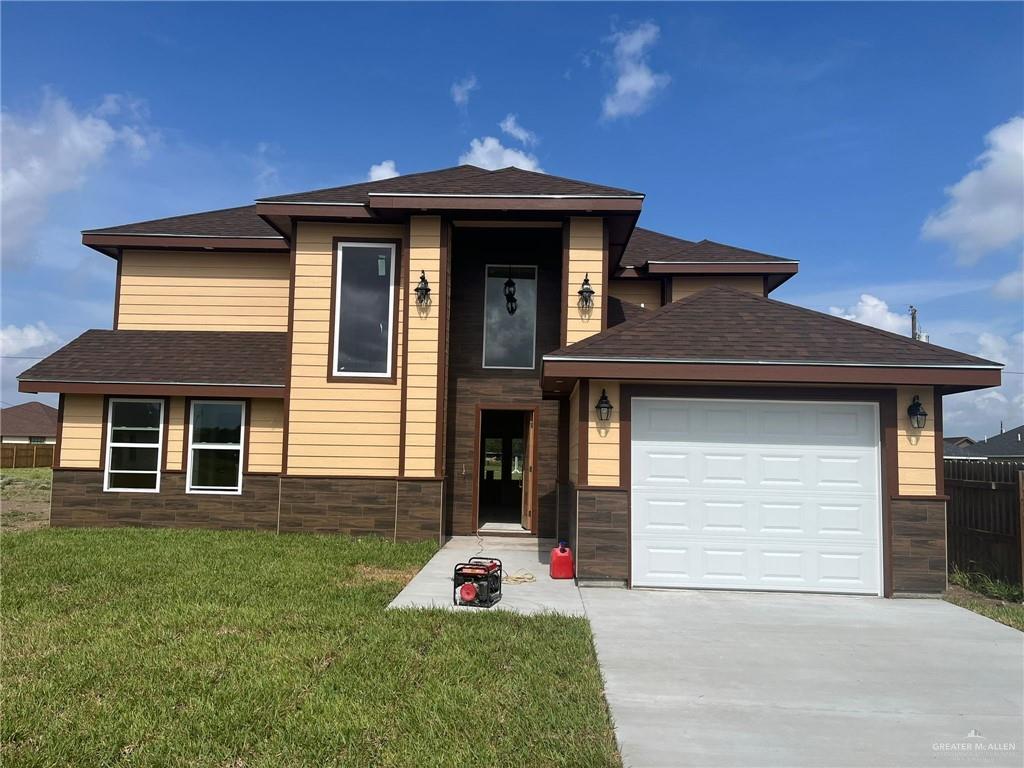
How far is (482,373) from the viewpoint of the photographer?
11.5m

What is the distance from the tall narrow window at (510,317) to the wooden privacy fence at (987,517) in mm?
6691

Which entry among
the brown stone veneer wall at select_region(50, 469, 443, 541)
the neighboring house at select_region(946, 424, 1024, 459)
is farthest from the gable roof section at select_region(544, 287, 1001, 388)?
the neighboring house at select_region(946, 424, 1024, 459)

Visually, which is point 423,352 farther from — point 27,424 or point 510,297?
point 27,424

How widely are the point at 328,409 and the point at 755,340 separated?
6.76 meters

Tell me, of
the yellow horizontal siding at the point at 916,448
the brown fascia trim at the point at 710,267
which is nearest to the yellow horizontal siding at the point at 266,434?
the brown fascia trim at the point at 710,267

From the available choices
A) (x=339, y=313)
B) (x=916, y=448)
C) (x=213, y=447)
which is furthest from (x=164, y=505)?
(x=916, y=448)

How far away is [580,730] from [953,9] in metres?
11.2

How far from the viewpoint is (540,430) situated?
37.3 feet

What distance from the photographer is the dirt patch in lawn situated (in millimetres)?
11766

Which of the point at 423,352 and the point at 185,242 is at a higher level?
the point at 185,242

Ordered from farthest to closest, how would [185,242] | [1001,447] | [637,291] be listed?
[1001,447], [637,291], [185,242]

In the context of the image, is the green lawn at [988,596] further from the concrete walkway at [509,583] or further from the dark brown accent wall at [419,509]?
the dark brown accent wall at [419,509]

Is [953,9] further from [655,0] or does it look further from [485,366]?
[485,366]

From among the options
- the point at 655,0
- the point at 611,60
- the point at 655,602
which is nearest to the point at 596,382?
the point at 655,602
